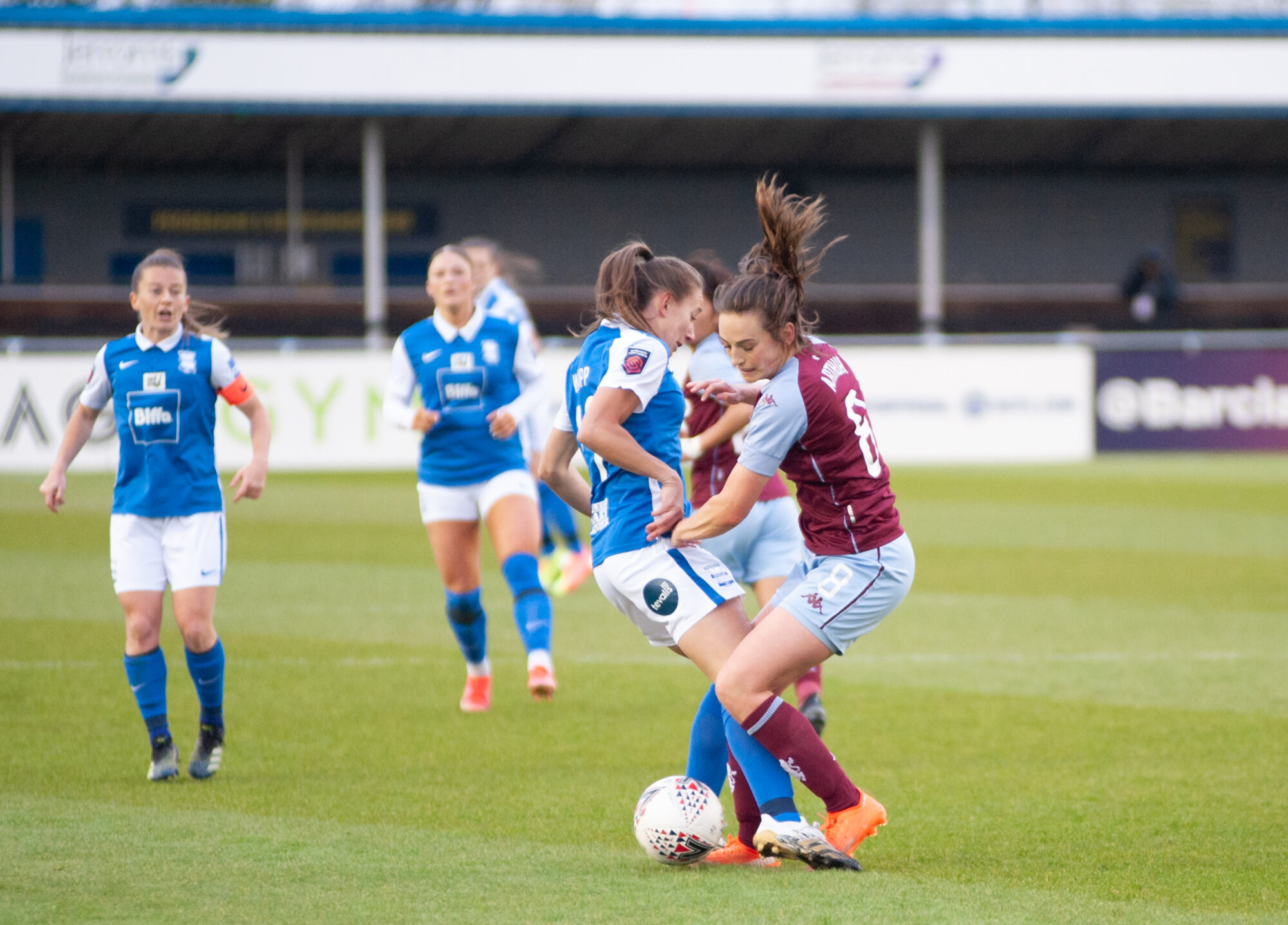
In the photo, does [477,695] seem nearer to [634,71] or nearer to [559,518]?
[559,518]

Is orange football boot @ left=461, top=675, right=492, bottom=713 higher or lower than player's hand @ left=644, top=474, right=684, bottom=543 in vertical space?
lower

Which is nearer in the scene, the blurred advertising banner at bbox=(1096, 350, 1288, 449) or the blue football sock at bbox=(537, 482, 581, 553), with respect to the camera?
the blue football sock at bbox=(537, 482, 581, 553)

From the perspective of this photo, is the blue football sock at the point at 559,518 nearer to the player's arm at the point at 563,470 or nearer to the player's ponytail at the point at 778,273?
the player's arm at the point at 563,470

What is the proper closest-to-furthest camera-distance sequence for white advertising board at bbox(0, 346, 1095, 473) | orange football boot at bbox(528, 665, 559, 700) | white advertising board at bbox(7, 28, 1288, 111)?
orange football boot at bbox(528, 665, 559, 700)
white advertising board at bbox(0, 346, 1095, 473)
white advertising board at bbox(7, 28, 1288, 111)

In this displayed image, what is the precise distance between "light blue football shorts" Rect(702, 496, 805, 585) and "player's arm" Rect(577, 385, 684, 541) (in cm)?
217

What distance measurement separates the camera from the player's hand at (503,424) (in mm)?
7242

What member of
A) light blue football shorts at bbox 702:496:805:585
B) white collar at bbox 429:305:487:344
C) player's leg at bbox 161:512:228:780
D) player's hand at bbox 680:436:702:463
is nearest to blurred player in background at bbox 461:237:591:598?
white collar at bbox 429:305:487:344

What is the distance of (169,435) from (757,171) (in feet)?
98.4

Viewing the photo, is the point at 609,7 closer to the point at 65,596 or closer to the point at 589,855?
the point at 65,596

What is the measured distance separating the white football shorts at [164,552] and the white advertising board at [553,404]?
44.6 ft

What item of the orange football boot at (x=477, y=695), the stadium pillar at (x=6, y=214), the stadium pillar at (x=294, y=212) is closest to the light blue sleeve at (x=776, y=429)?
the orange football boot at (x=477, y=695)

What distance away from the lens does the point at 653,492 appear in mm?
4730

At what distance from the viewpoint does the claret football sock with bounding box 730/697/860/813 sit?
4570 millimetres

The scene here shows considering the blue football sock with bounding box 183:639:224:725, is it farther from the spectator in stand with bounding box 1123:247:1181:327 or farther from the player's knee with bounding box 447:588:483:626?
the spectator in stand with bounding box 1123:247:1181:327
